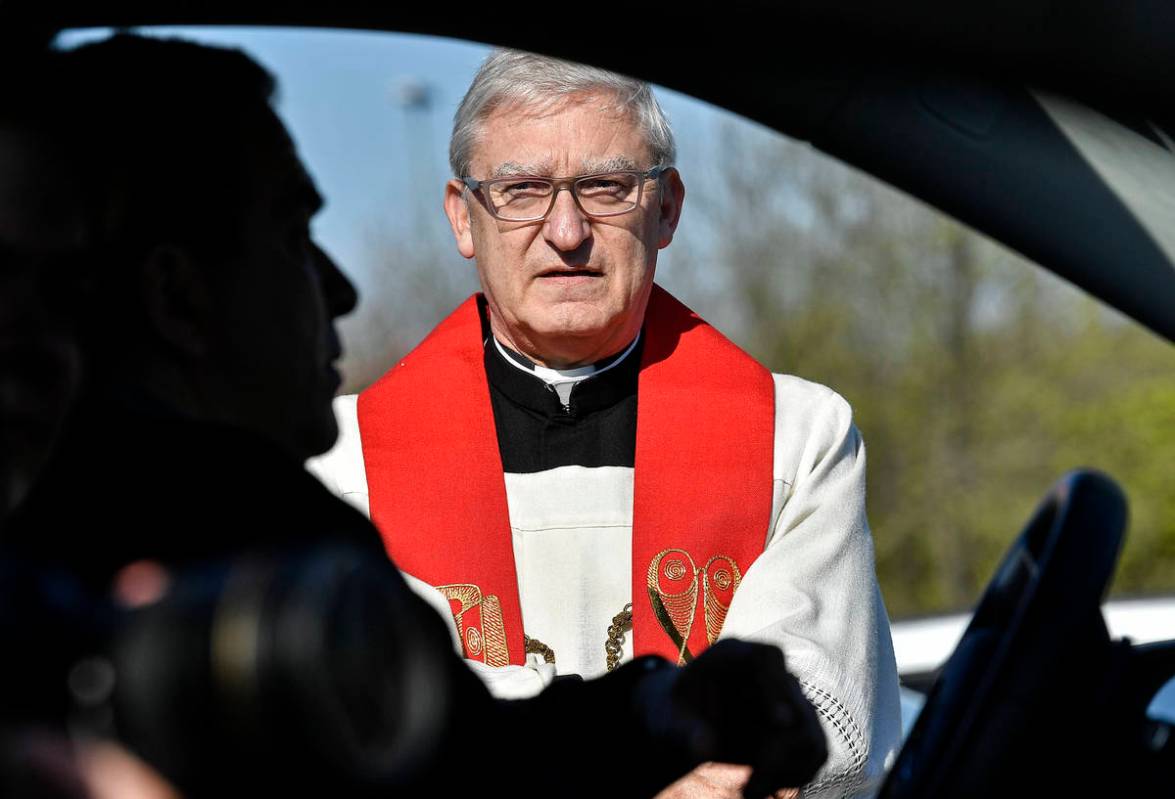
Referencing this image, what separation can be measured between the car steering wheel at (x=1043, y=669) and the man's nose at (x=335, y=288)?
0.89 meters

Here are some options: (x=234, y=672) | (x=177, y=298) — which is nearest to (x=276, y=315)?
(x=177, y=298)

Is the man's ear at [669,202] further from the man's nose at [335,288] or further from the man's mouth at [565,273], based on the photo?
the man's nose at [335,288]

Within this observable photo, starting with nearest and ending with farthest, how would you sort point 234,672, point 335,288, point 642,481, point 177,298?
point 234,672
point 177,298
point 335,288
point 642,481

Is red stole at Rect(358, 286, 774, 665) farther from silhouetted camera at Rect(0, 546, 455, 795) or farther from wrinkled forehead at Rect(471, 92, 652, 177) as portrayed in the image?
silhouetted camera at Rect(0, 546, 455, 795)

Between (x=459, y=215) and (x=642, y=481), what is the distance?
73 cm

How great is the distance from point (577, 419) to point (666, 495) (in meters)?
0.27

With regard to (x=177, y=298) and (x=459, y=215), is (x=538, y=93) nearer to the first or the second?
(x=459, y=215)

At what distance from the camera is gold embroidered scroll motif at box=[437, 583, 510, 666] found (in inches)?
124

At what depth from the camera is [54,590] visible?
1.11 meters

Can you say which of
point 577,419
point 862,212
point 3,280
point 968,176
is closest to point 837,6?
point 968,176

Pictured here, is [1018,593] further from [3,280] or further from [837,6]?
[3,280]

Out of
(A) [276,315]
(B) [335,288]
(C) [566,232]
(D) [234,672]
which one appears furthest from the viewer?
(C) [566,232]

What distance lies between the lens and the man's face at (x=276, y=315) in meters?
1.56

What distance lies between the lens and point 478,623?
126 inches
